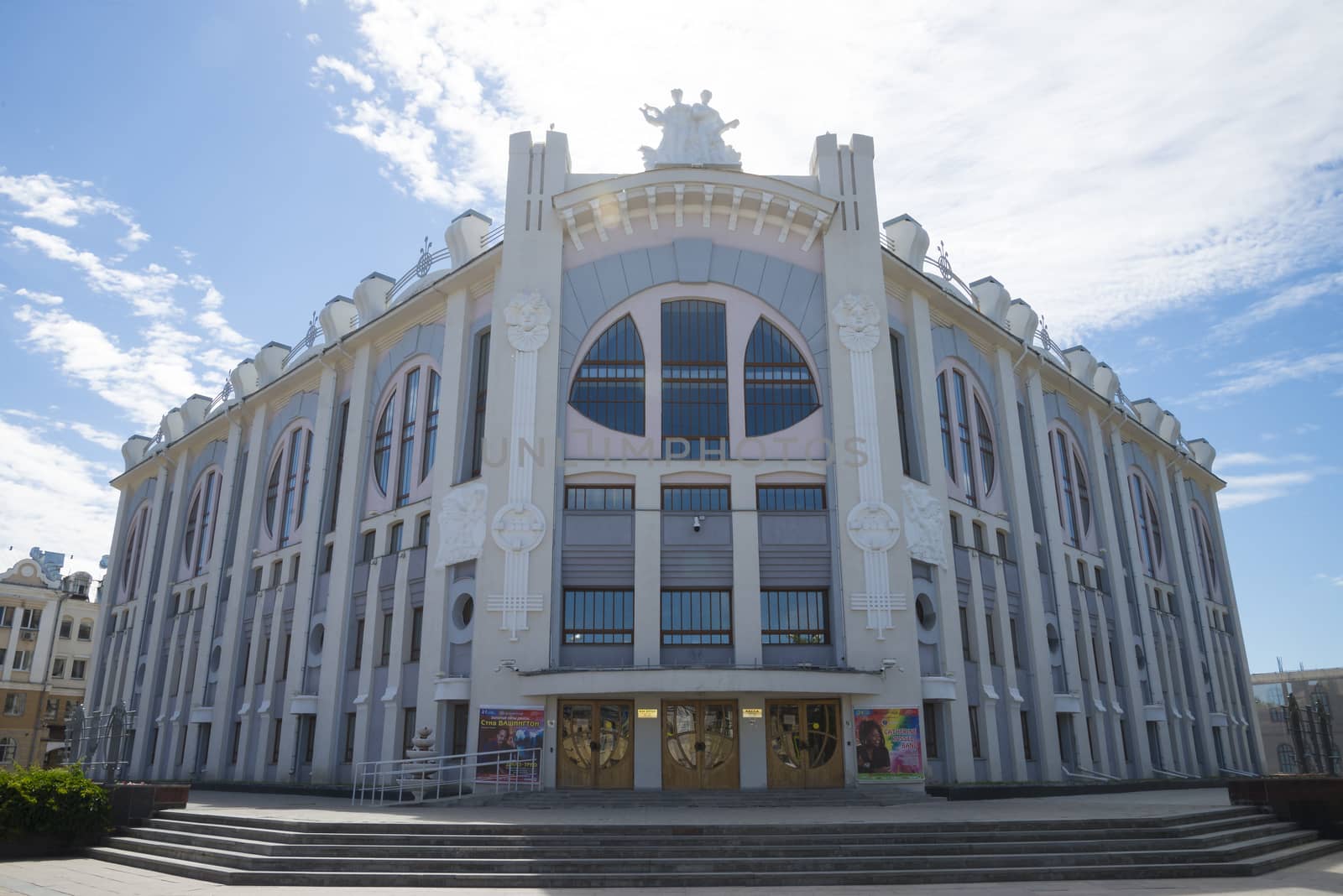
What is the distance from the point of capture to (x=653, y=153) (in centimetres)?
3159

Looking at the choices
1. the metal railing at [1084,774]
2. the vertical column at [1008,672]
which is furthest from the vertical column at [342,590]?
the metal railing at [1084,774]

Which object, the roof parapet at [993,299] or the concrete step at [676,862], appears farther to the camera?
the roof parapet at [993,299]

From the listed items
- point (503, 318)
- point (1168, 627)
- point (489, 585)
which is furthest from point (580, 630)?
point (1168, 627)

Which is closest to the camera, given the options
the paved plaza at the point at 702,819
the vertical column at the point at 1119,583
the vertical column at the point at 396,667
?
the paved plaza at the point at 702,819

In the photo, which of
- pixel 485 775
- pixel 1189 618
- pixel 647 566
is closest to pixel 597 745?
pixel 485 775

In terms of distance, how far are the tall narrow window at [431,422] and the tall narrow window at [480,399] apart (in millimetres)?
1351

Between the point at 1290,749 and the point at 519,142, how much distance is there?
57127 millimetres

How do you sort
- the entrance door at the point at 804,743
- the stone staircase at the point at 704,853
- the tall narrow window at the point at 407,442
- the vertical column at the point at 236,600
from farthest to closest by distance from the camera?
the vertical column at the point at 236,600, the tall narrow window at the point at 407,442, the entrance door at the point at 804,743, the stone staircase at the point at 704,853

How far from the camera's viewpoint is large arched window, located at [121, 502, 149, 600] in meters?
51.2

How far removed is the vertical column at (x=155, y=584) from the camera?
43312mm

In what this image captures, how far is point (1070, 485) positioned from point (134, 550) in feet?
158

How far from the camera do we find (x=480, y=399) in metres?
31.3

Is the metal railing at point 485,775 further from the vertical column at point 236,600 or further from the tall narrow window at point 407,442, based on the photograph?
the vertical column at point 236,600

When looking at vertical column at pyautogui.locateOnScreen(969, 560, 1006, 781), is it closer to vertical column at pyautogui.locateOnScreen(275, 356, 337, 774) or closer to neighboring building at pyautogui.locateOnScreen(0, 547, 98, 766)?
vertical column at pyautogui.locateOnScreen(275, 356, 337, 774)
